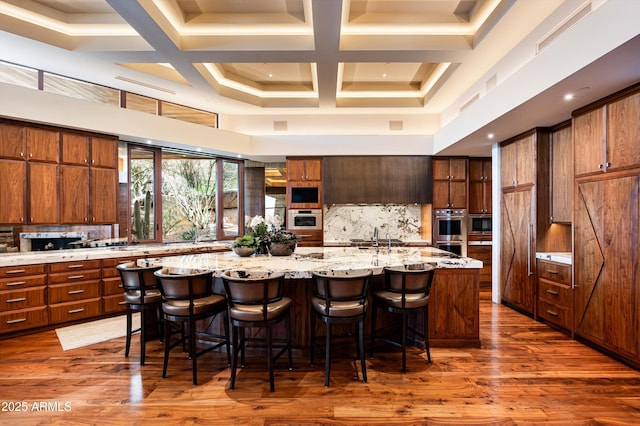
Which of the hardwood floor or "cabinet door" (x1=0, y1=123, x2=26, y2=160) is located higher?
"cabinet door" (x1=0, y1=123, x2=26, y2=160)

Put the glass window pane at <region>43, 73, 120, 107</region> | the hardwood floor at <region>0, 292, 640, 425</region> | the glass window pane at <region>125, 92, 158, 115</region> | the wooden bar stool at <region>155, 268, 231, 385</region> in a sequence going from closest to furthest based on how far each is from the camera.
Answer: the hardwood floor at <region>0, 292, 640, 425</region> → the wooden bar stool at <region>155, 268, 231, 385</region> → the glass window pane at <region>43, 73, 120, 107</region> → the glass window pane at <region>125, 92, 158, 115</region>

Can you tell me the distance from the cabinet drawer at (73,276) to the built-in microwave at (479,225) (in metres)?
6.17

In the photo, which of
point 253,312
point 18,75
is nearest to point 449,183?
point 253,312

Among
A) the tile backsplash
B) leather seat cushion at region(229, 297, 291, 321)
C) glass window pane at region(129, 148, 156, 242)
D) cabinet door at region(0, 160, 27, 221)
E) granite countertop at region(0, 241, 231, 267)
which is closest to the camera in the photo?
leather seat cushion at region(229, 297, 291, 321)

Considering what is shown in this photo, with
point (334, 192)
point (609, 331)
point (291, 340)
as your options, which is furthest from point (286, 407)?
point (334, 192)

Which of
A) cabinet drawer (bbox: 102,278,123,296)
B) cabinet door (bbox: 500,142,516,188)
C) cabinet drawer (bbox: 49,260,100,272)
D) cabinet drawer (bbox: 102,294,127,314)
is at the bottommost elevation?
cabinet drawer (bbox: 102,294,127,314)

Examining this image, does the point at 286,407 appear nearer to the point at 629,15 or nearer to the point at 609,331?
the point at 609,331

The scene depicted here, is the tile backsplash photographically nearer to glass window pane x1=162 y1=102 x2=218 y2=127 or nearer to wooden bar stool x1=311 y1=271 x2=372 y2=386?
glass window pane x1=162 y1=102 x2=218 y2=127

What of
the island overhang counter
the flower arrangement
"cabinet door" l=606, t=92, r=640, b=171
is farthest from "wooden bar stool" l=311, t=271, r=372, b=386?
"cabinet door" l=606, t=92, r=640, b=171

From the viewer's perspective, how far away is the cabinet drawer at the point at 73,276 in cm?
373

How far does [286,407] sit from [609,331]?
313cm

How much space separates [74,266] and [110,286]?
504mm

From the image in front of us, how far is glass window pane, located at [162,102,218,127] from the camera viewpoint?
5.36 meters

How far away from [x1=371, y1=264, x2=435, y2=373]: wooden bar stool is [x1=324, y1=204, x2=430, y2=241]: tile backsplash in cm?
342
